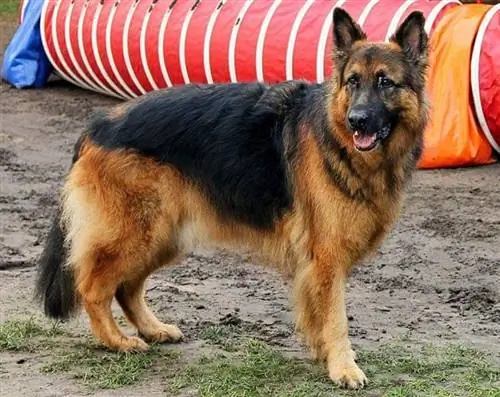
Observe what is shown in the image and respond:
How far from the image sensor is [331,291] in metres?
5.31

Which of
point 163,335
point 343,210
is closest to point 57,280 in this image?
point 163,335

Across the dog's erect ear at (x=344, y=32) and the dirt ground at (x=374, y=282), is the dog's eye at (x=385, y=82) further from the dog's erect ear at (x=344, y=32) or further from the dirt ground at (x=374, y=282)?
the dirt ground at (x=374, y=282)

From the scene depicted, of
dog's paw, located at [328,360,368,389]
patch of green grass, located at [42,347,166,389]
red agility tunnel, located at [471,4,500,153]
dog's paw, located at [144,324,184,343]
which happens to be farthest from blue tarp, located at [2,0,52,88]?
dog's paw, located at [328,360,368,389]

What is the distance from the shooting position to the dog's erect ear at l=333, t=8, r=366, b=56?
5.34 metres

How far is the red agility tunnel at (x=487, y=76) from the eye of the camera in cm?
988

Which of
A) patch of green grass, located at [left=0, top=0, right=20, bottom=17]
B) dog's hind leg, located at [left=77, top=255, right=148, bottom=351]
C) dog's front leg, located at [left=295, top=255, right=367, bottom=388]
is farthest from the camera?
patch of green grass, located at [left=0, top=0, right=20, bottom=17]

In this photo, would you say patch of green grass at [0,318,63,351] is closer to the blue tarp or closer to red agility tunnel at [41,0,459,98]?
red agility tunnel at [41,0,459,98]

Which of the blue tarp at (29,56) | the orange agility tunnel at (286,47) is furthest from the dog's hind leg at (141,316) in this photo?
the blue tarp at (29,56)

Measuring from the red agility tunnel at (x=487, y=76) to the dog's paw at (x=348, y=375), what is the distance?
534cm

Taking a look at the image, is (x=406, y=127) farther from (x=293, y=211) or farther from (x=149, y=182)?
(x=149, y=182)

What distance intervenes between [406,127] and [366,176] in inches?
13.0

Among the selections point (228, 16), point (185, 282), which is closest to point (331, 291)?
point (185, 282)

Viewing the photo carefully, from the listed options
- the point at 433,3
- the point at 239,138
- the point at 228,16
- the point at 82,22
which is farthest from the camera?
the point at 82,22

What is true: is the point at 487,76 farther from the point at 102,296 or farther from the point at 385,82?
the point at 102,296
